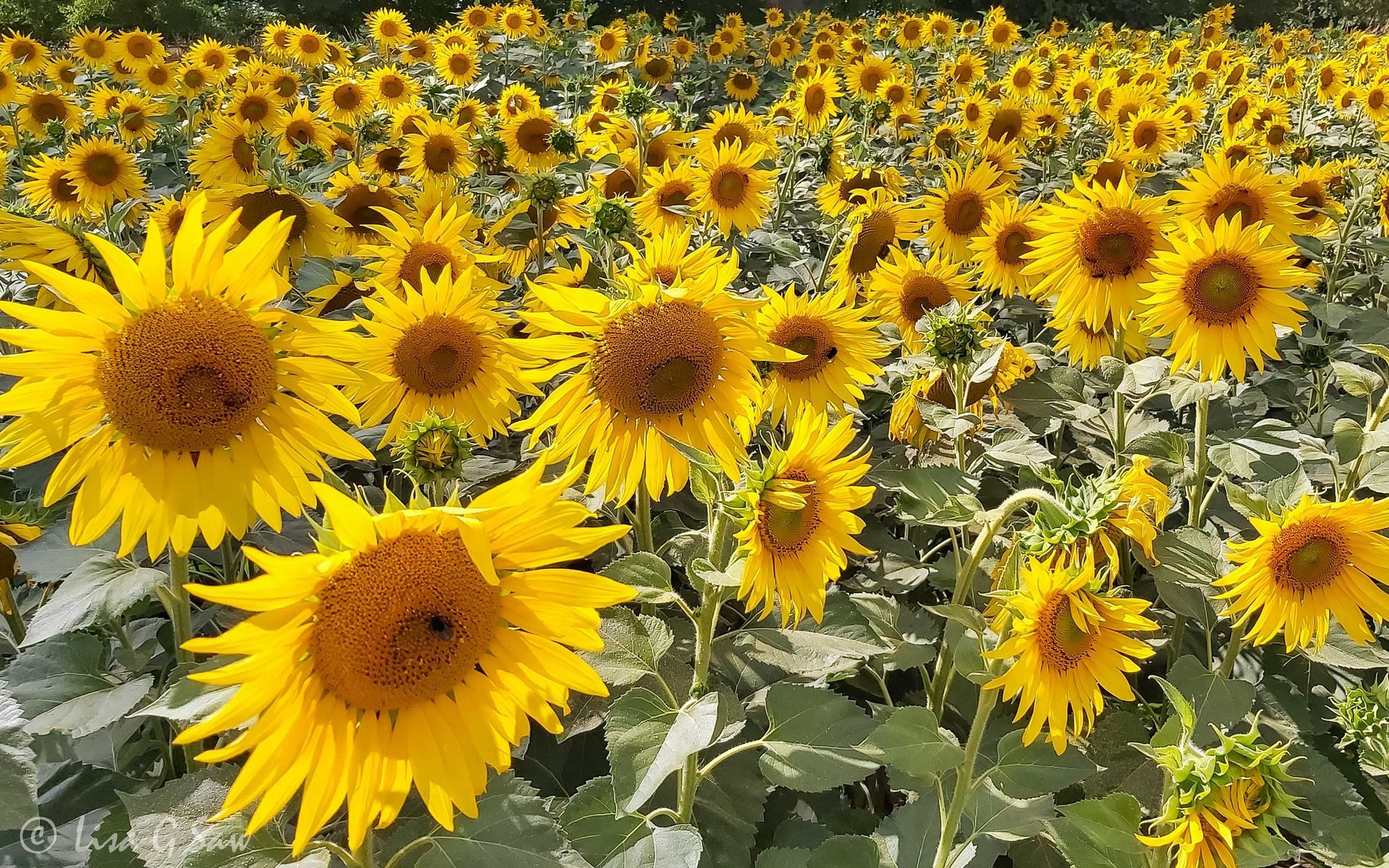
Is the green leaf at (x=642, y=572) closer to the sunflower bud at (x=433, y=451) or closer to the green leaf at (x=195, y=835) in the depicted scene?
the sunflower bud at (x=433, y=451)

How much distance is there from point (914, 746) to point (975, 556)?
0.38 metres

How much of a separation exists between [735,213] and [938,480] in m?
2.00

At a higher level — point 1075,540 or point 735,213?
point 735,213

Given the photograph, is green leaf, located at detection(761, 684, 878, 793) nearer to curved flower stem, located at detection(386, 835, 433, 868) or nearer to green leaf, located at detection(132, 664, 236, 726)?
curved flower stem, located at detection(386, 835, 433, 868)

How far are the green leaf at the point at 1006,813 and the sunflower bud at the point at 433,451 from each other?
1193 mm

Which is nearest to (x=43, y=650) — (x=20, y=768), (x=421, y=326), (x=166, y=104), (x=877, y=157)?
(x=20, y=768)

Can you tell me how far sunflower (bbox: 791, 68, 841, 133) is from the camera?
5738mm

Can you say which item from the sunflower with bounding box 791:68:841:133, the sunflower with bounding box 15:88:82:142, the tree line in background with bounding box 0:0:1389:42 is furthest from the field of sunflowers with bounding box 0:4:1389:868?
the tree line in background with bounding box 0:0:1389:42

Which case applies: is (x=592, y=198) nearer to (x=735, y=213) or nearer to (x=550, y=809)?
(x=735, y=213)

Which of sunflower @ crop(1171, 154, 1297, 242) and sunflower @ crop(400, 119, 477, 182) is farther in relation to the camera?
sunflower @ crop(400, 119, 477, 182)

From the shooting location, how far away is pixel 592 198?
2764mm

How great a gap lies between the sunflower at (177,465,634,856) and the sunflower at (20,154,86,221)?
4043 millimetres

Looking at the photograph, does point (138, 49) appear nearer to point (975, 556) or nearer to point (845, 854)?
point (975, 556)

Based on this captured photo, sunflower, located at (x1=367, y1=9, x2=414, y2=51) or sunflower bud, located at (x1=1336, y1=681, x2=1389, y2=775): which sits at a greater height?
sunflower, located at (x1=367, y1=9, x2=414, y2=51)
